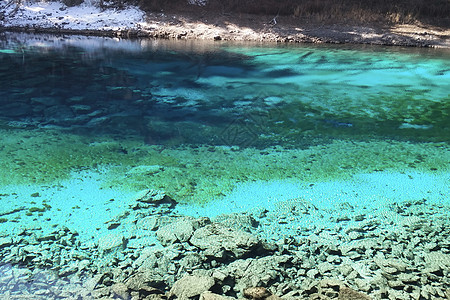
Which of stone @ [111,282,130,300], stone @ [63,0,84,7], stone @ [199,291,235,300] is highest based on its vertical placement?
stone @ [63,0,84,7]

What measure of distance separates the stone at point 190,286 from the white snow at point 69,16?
15050 millimetres

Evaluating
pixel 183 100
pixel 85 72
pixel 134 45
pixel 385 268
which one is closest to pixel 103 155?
pixel 183 100

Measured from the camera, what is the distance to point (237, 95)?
812cm

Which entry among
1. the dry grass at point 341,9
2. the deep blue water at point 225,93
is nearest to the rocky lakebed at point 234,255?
the deep blue water at point 225,93

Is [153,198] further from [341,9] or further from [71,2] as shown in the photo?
[341,9]

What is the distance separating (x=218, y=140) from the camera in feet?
18.9

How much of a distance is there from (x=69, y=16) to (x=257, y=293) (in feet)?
55.9

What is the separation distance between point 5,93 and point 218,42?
8.98 m

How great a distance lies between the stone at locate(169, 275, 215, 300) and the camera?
263cm

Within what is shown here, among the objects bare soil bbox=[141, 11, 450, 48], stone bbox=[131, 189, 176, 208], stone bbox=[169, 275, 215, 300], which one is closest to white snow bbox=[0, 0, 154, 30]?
bare soil bbox=[141, 11, 450, 48]

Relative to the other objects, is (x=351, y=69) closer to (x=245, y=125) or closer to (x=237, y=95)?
(x=237, y=95)

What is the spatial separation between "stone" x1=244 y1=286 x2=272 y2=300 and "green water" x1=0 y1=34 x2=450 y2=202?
158 centimetres

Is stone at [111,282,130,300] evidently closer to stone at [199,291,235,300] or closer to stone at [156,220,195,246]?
stone at [199,291,235,300]

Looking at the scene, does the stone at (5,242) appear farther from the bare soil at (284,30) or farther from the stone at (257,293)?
the bare soil at (284,30)
